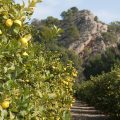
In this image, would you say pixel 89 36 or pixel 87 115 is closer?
pixel 87 115

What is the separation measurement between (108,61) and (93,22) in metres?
34.1

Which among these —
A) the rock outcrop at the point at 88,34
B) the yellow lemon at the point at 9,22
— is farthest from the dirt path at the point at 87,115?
A: the rock outcrop at the point at 88,34

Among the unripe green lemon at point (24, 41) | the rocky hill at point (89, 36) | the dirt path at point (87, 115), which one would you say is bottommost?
the dirt path at point (87, 115)

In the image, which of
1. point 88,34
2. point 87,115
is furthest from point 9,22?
point 88,34

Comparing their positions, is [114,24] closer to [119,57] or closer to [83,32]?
[83,32]

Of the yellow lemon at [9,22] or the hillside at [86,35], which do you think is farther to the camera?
the hillside at [86,35]

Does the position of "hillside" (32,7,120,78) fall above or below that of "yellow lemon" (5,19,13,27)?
above

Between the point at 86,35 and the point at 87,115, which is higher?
the point at 86,35

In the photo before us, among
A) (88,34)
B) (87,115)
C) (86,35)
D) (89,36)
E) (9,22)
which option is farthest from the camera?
(86,35)

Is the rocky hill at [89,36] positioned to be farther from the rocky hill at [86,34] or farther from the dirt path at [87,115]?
the dirt path at [87,115]

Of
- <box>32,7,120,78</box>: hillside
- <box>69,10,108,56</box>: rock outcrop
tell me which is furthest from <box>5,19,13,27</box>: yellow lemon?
<box>69,10,108,56</box>: rock outcrop

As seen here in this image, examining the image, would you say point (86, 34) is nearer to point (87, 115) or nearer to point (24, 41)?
point (87, 115)

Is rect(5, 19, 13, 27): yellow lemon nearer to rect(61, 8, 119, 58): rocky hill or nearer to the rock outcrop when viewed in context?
rect(61, 8, 119, 58): rocky hill

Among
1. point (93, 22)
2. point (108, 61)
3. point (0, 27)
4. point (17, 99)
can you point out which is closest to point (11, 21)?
point (0, 27)
